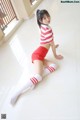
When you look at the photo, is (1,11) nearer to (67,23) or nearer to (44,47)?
(67,23)

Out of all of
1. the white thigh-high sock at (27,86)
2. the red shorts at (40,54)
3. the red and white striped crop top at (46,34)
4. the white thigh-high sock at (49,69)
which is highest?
the red and white striped crop top at (46,34)

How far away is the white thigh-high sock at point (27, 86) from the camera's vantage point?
141cm

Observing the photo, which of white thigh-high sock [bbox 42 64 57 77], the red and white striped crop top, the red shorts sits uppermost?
the red and white striped crop top

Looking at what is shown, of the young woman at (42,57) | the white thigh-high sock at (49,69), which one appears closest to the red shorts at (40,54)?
the young woman at (42,57)

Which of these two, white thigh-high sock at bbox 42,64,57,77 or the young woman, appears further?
white thigh-high sock at bbox 42,64,57,77

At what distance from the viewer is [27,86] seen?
148 centimetres

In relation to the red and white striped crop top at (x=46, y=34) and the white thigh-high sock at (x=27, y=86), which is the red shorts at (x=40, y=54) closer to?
the red and white striped crop top at (x=46, y=34)

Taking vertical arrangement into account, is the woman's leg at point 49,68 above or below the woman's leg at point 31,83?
below

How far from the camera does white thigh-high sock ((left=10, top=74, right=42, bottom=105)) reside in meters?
1.41

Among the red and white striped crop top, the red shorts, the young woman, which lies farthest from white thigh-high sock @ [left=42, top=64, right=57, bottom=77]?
the red and white striped crop top

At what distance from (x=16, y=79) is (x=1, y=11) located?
1.60 metres

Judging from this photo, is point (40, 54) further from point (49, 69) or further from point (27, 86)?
point (27, 86)

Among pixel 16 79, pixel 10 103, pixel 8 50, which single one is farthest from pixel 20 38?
pixel 10 103

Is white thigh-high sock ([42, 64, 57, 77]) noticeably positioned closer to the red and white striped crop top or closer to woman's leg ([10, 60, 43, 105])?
woman's leg ([10, 60, 43, 105])
